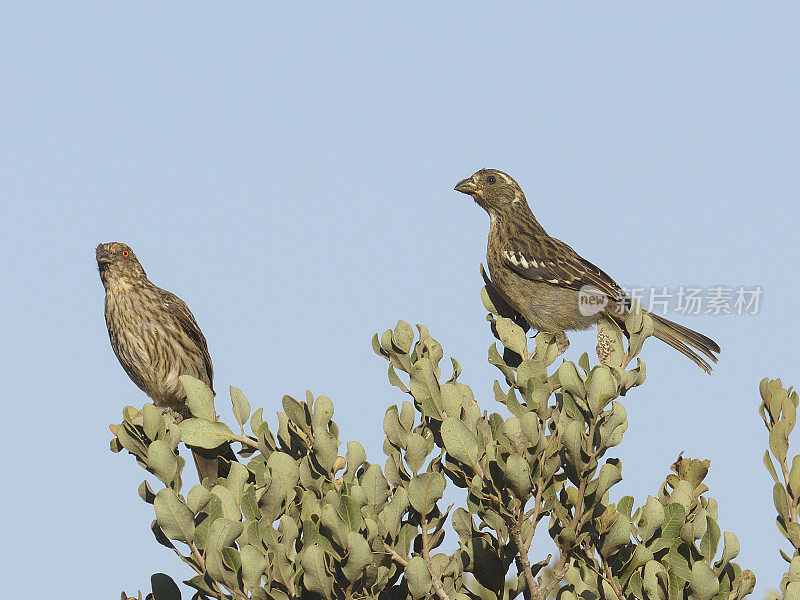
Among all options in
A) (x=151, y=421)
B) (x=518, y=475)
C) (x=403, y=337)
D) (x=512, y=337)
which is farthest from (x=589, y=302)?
(x=151, y=421)

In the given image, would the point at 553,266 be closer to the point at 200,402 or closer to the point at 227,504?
the point at 200,402

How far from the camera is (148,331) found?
353 inches

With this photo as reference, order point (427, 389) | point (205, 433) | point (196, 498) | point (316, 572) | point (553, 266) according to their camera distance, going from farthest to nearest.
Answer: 1. point (553, 266)
2. point (205, 433)
3. point (427, 389)
4. point (196, 498)
5. point (316, 572)

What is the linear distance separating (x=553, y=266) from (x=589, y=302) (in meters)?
0.46

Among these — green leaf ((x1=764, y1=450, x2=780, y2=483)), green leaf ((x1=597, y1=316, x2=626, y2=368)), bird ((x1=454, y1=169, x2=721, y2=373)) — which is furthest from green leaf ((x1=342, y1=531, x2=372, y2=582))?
bird ((x1=454, y1=169, x2=721, y2=373))

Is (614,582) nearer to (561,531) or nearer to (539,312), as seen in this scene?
(561,531)

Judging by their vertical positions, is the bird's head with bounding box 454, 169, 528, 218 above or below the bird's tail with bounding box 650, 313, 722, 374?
above

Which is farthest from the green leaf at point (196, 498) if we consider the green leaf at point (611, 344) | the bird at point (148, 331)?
the bird at point (148, 331)

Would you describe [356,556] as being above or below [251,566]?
below

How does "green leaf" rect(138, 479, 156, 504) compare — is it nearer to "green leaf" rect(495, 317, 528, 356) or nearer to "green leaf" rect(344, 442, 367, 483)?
"green leaf" rect(344, 442, 367, 483)

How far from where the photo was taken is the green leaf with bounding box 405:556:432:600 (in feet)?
13.5

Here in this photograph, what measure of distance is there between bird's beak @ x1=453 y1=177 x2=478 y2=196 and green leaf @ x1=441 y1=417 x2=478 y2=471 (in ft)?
17.5

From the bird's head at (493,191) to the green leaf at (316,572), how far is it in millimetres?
5904

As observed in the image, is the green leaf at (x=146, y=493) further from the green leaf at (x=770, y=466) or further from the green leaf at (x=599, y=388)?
the green leaf at (x=770, y=466)
